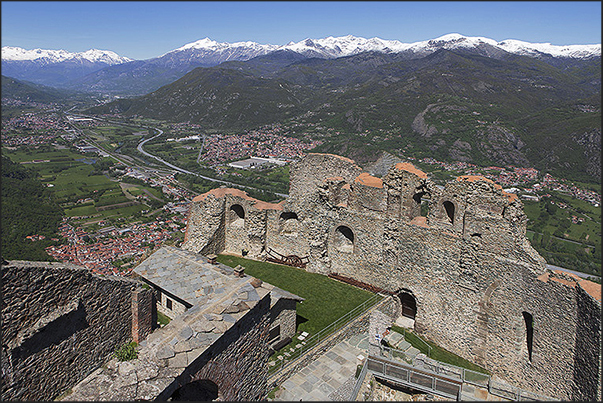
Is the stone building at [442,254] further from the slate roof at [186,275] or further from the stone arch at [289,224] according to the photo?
the slate roof at [186,275]

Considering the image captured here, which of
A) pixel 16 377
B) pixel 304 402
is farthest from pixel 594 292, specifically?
pixel 16 377

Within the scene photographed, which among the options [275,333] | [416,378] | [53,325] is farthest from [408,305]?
[53,325]

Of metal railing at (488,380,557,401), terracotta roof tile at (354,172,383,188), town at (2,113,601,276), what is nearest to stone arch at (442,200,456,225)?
terracotta roof tile at (354,172,383,188)

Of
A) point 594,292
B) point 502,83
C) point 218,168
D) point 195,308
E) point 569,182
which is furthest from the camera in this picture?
point 502,83

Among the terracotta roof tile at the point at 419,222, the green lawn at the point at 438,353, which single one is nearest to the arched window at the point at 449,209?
the terracotta roof tile at the point at 419,222

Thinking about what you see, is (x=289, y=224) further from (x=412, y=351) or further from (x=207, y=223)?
(x=412, y=351)

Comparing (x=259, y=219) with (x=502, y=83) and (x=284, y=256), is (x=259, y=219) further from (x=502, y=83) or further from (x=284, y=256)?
(x=502, y=83)
